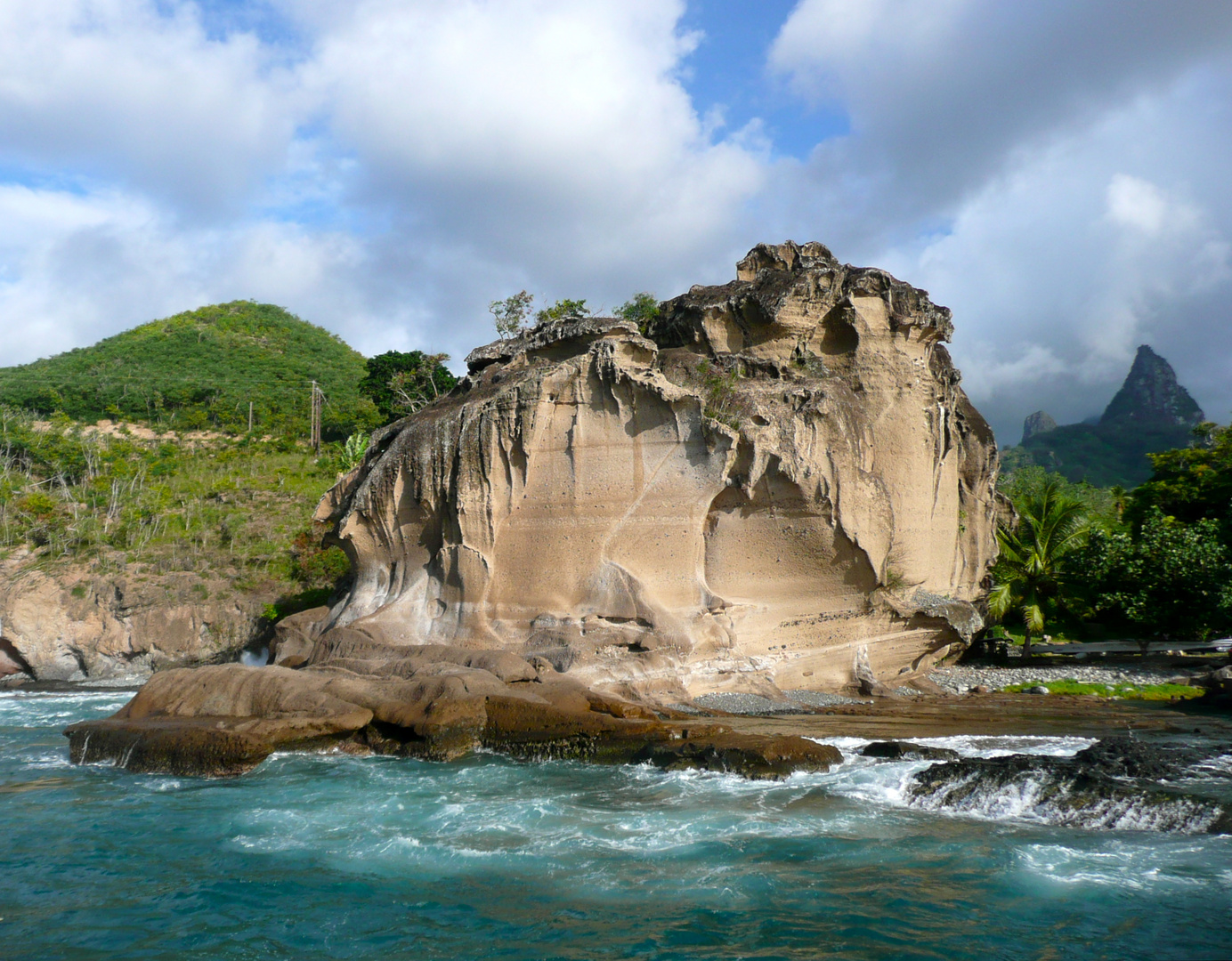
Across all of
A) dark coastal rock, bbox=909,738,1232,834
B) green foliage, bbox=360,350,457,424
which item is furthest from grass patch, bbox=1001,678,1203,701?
green foliage, bbox=360,350,457,424

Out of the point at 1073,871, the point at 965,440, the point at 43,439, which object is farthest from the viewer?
the point at 43,439

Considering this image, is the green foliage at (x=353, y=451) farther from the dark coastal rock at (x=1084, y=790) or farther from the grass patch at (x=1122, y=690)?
the dark coastal rock at (x=1084, y=790)

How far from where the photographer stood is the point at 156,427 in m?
45.3

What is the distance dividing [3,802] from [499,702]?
6234 mm

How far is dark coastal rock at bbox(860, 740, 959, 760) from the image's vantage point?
10.9 m

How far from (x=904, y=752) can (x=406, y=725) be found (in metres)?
6.86

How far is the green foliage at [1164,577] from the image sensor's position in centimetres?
1923

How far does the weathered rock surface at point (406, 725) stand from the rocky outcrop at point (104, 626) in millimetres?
11983

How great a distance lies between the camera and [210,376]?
177ft

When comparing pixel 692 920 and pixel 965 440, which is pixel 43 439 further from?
pixel 692 920

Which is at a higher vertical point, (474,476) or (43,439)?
(43,439)

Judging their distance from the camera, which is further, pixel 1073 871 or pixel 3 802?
pixel 3 802

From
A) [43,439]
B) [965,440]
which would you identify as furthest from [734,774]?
[43,439]

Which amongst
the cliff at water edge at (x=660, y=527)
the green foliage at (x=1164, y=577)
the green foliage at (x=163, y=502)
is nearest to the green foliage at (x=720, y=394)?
the cliff at water edge at (x=660, y=527)
